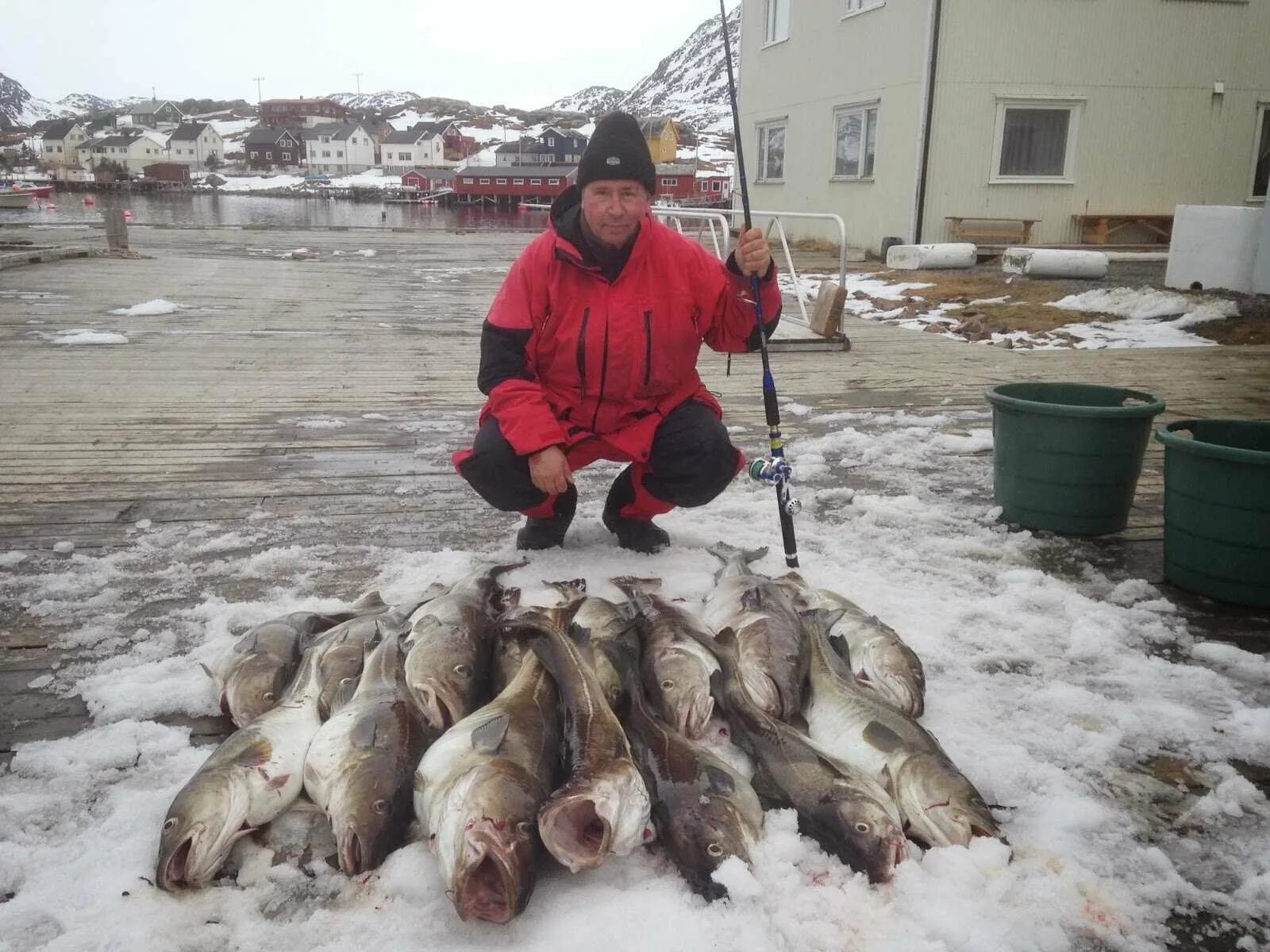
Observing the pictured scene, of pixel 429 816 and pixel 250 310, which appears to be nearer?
pixel 429 816

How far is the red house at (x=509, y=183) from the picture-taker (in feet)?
267

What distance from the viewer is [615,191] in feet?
10.4

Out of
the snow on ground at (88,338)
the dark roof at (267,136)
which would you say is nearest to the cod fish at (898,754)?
the snow on ground at (88,338)

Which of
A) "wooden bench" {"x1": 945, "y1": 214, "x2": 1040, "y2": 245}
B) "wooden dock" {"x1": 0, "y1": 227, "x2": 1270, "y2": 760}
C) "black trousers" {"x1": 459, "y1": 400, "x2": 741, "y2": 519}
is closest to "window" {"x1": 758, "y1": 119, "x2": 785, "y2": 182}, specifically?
"wooden bench" {"x1": 945, "y1": 214, "x2": 1040, "y2": 245}

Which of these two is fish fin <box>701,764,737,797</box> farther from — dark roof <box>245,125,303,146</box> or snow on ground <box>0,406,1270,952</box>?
dark roof <box>245,125,303,146</box>

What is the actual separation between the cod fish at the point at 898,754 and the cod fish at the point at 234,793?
130 centimetres

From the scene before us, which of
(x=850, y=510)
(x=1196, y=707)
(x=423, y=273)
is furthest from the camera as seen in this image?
(x=423, y=273)

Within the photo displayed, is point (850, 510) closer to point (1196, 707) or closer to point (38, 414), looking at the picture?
point (1196, 707)

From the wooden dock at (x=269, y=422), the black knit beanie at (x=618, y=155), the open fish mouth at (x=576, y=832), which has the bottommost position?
the wooden dock at (x=269, y=422)

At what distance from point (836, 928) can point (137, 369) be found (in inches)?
281

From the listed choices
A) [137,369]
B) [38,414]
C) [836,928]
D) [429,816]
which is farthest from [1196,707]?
[137,369]

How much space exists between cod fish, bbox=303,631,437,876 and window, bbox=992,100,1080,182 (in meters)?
17.1

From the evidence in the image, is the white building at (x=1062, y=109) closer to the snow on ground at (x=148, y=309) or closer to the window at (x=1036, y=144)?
the window at (x=1036, y=144)

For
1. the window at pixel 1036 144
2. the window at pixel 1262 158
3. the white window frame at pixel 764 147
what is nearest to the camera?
the window at pixel 1036 144
